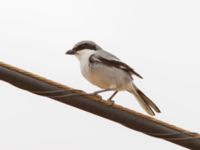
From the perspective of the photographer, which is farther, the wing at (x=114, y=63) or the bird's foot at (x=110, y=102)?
the wing at (x=114, y=63)

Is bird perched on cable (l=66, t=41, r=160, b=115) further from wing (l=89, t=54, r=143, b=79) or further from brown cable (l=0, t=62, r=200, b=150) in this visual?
brown cable (l=0, t=62, r=200, b=150)

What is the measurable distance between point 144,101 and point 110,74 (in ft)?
1.92

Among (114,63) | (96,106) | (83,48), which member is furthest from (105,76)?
(96,106)

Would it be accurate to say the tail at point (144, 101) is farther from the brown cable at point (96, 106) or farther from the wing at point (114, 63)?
the brown cable at point (96, 106)

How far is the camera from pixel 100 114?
20.2 feet

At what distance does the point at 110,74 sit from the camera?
755 centimetres

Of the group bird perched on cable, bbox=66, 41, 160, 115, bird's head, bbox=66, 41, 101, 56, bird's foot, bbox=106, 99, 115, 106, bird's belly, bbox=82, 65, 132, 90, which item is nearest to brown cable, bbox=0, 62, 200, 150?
bird's foot, bbox=106, 99, 115, 106

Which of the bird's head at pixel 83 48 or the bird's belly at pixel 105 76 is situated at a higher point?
the bird's head at pixel 83 48

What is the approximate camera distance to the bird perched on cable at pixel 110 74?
24.8 feet

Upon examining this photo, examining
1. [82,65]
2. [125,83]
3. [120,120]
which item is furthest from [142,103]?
[120,120]

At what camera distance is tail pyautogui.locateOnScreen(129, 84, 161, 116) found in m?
7.73

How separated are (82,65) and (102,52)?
1.21ft

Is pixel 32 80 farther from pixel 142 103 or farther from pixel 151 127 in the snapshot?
pixel 142 103

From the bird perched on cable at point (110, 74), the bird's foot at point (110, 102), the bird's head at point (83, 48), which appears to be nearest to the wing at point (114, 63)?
the bird perched on cable at point (110, 74)
